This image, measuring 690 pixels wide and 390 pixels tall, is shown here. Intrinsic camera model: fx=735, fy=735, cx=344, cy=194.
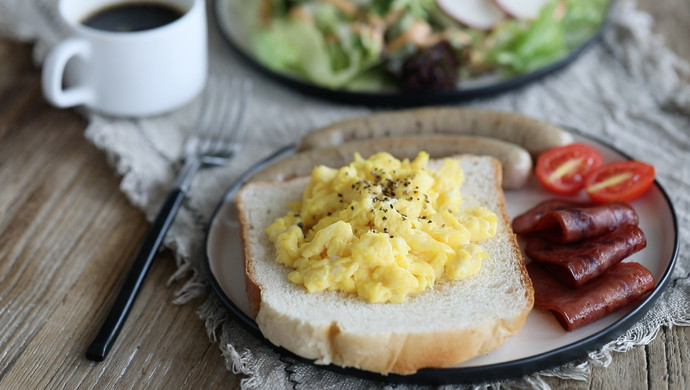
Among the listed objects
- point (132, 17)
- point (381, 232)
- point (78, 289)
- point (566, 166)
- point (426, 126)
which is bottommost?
point (78, 289)

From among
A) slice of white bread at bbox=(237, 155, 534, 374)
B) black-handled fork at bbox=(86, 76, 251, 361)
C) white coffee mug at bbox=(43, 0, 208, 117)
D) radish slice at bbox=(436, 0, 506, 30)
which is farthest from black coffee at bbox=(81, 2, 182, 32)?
slice of white bread at bbox=(237, 155, 534, 374)

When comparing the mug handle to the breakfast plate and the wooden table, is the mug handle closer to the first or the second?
the wooden table

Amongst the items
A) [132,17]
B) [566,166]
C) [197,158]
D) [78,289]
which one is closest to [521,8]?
[566,166]

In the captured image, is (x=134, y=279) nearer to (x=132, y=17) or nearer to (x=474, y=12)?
(x=132, y=17)

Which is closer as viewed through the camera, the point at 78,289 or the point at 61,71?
the point at 78,289

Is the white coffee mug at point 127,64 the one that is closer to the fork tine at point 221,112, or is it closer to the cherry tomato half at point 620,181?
the fork tine at point 221,112

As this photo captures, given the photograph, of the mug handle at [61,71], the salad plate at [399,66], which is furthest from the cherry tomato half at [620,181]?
the mug handle at [61,71]

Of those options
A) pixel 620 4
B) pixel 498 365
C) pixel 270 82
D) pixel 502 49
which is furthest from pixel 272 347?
pixel 620 4
